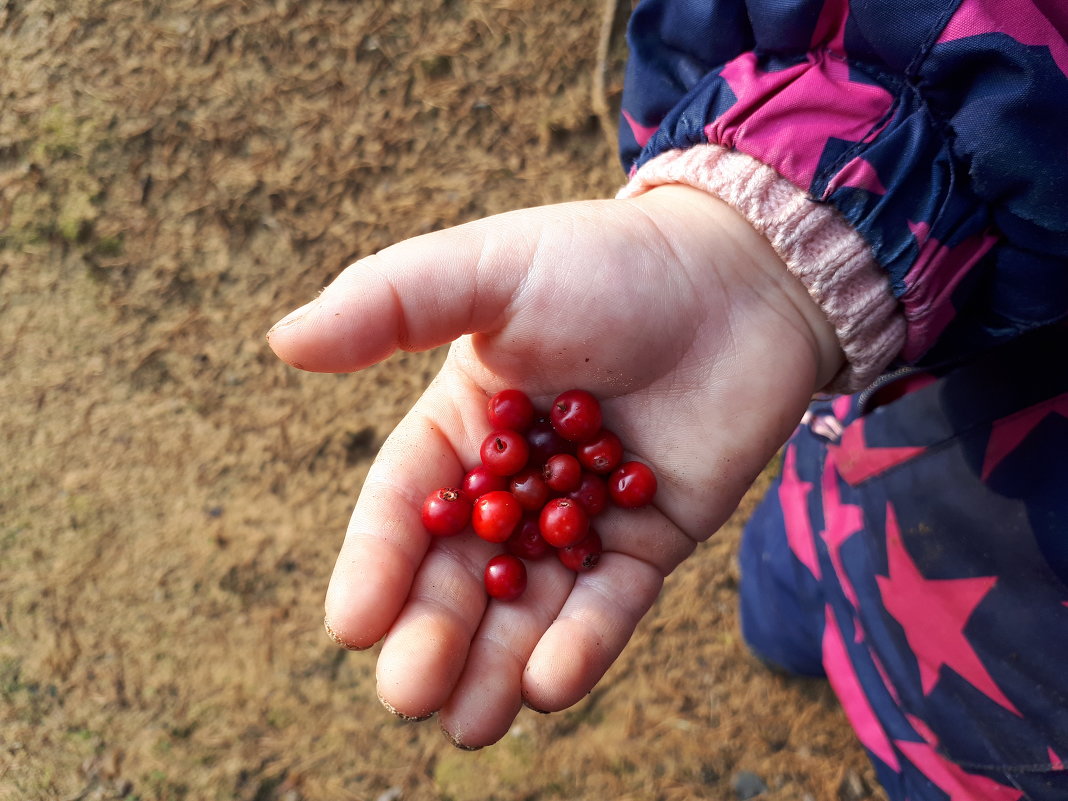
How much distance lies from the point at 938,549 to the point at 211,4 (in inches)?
270

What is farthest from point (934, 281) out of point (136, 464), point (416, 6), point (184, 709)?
point (416, 6)

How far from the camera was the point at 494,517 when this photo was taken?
2.94 metres

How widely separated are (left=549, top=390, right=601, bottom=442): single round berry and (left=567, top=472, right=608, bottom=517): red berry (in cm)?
18

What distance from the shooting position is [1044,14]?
2.15m

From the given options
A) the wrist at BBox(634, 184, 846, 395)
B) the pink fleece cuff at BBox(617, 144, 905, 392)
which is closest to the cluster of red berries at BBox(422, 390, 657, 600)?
the wrist at BBox(634, 184, 846, 395)

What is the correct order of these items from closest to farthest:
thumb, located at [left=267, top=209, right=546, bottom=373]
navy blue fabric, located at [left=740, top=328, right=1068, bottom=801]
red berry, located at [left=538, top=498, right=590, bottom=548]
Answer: thumb, located at [left=267, top=209, right=546, bottom=373], navy blue fabric, located at [left=740, top=328, right=1068, bottom=801], red berry, located at [left=538, top=498, right=590, bottom=548]

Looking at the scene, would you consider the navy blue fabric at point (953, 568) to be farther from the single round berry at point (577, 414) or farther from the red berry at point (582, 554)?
the red berry at point (582, 554)

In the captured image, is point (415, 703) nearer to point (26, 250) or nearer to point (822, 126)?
point (822, 126)

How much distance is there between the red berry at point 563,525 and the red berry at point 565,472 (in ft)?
0.61

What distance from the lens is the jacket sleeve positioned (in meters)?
2.20

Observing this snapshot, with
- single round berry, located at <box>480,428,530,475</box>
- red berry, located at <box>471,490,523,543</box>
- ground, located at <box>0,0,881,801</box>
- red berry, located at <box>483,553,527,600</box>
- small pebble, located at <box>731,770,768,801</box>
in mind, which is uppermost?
single round berry, located at <box>480,428,530,475</box>

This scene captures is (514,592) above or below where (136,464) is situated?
above

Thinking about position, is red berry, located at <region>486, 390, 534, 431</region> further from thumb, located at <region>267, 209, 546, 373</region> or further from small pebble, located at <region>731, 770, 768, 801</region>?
small pebble, located at <region>731, 770, 768, 801</region>

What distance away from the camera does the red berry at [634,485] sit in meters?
2.95
